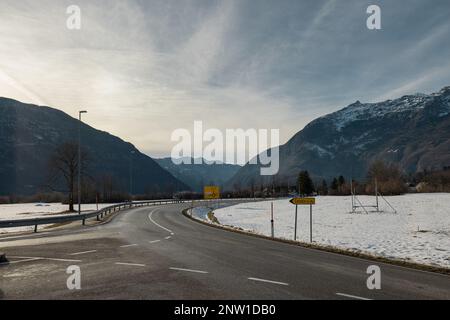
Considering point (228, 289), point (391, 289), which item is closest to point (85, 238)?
point (228, 289)

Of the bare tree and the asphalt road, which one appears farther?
the bare tree

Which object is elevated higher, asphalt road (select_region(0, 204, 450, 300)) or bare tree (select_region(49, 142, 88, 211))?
bare tree (select_region(49, 142, 88, 211))

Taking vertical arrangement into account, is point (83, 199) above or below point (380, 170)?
below

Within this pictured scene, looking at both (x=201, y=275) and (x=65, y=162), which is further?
(x=65, y=162)

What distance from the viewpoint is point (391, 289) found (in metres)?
8.77

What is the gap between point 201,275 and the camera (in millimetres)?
9969

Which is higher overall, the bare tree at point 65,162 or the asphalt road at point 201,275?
the bare tree at point 65,162

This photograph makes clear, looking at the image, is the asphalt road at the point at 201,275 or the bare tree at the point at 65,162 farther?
the bare tree at the point at 65,162

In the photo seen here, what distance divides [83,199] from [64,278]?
89.5 metres

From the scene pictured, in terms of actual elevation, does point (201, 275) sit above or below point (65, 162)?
below

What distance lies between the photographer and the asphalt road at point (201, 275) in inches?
322

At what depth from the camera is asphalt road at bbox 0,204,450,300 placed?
8180 millimetres
